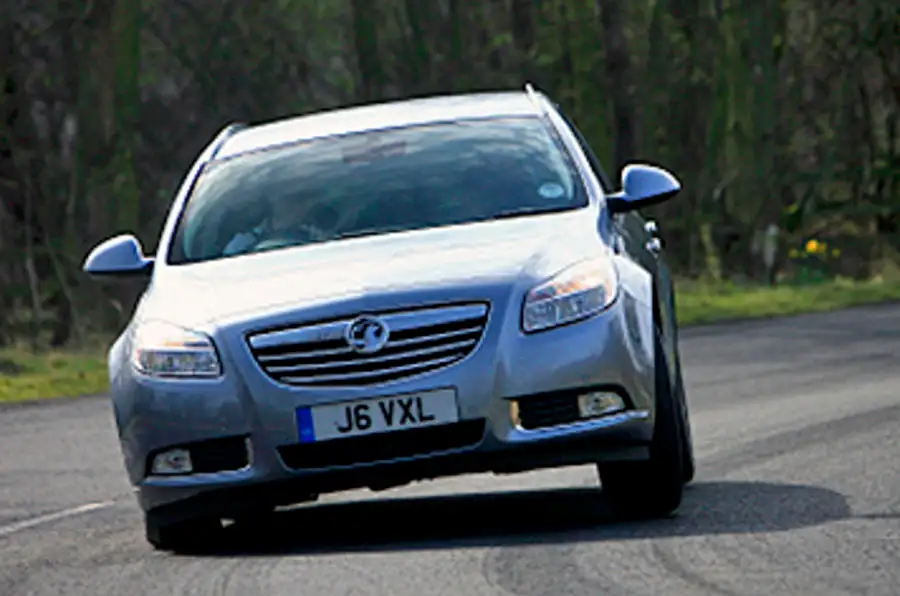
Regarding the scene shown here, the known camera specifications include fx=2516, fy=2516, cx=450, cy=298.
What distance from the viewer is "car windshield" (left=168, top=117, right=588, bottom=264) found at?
965 centimetres

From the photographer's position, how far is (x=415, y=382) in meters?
8.50

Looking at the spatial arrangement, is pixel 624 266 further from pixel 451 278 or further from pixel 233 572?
pixel 233 572

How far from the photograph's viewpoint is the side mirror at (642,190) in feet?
31.9

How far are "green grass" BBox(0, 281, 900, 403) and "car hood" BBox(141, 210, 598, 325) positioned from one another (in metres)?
10.7

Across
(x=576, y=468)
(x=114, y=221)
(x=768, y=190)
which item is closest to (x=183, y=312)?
(x=576, y=468)

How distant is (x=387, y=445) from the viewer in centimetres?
859

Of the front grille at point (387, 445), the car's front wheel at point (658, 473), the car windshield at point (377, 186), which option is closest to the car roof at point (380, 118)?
the car windshield at point (377, 186)

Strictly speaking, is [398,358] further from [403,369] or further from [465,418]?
[465,418]

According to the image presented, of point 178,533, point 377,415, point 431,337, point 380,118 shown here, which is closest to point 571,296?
point 431,337

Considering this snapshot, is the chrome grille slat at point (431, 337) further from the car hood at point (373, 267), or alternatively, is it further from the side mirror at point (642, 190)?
the side mirror at point (642, 190)

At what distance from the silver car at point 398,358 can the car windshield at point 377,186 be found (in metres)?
0.02

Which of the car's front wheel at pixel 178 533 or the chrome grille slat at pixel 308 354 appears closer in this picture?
the chrome grille slat at pixel 308 354

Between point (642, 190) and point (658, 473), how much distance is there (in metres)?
1.38

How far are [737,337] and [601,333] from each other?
13.8 m
